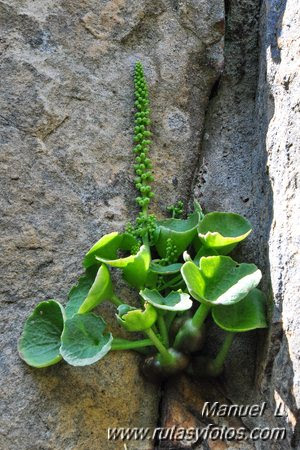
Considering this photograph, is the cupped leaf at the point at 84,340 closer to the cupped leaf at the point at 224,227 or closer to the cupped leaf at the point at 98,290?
the cupped leaf at the point at 98,290

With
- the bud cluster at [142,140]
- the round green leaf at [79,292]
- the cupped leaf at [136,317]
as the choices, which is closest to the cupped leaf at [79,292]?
Result: the round green leaf at [79,292]

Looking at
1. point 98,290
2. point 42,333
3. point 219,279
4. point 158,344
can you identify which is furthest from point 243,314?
point 42,333

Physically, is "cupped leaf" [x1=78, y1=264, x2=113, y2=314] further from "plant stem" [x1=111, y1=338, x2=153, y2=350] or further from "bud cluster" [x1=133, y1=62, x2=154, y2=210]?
"bud cluster" [x1=133, y1=62, x2=154, y2=210]

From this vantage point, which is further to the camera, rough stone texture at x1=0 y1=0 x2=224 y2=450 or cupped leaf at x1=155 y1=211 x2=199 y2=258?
cupped leaf at x1=155 y1=211 x2=199 y2=258

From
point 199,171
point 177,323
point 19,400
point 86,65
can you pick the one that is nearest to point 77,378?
point 19,400

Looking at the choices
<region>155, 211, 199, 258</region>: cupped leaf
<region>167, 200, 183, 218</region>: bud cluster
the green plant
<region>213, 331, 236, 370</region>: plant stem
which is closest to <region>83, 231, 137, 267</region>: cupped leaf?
the green plant

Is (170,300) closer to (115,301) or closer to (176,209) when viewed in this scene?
(115,301)

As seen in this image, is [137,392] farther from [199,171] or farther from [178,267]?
[199,171]
